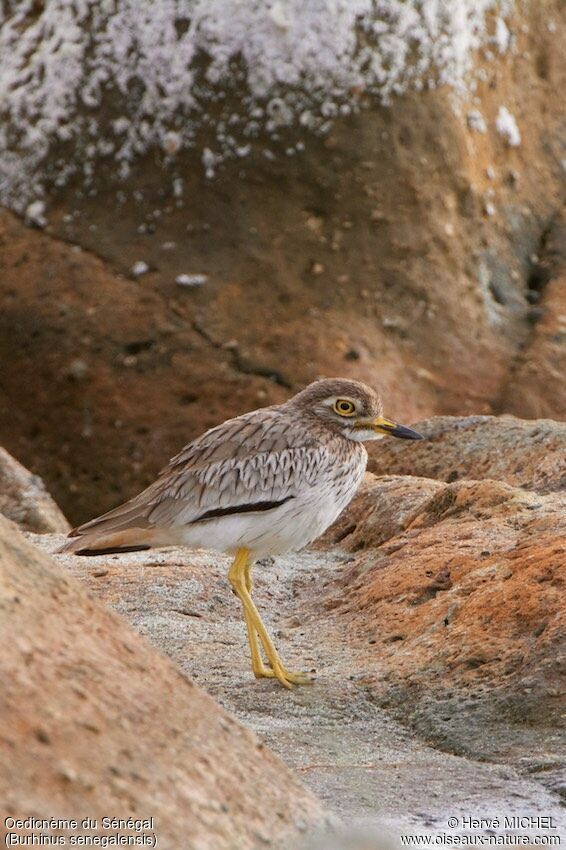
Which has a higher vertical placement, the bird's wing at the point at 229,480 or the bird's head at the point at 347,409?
the bird's head at the point at 347,409

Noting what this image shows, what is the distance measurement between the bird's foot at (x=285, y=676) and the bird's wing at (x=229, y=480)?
721 mm

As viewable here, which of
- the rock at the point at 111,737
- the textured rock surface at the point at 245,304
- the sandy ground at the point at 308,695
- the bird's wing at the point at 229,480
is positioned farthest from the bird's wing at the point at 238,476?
the textured rock surface at the point at 245,304

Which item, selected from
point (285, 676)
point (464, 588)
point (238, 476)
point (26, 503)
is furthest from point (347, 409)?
point (26, 503)

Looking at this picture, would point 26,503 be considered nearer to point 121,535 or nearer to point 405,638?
point 121,535

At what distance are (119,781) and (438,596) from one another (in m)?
2.75

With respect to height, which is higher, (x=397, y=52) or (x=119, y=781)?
(x=397, y=52)

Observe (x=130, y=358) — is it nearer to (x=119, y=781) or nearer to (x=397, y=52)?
(x=397, y=52)

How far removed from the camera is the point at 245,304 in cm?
1098

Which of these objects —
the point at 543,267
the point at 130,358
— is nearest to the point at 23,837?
the point at 130,358

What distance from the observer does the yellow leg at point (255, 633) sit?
5.40 metres

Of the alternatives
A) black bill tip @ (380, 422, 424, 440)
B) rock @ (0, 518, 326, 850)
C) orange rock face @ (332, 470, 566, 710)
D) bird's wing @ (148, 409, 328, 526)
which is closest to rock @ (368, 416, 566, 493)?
orange rock face @ (332, 470, 566, 710)

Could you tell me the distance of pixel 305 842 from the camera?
3393mm

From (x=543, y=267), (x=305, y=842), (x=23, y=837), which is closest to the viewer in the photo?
(x=23, y=837)

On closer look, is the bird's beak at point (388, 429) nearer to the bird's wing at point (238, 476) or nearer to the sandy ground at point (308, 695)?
the bird's wing at point (238, 476)
